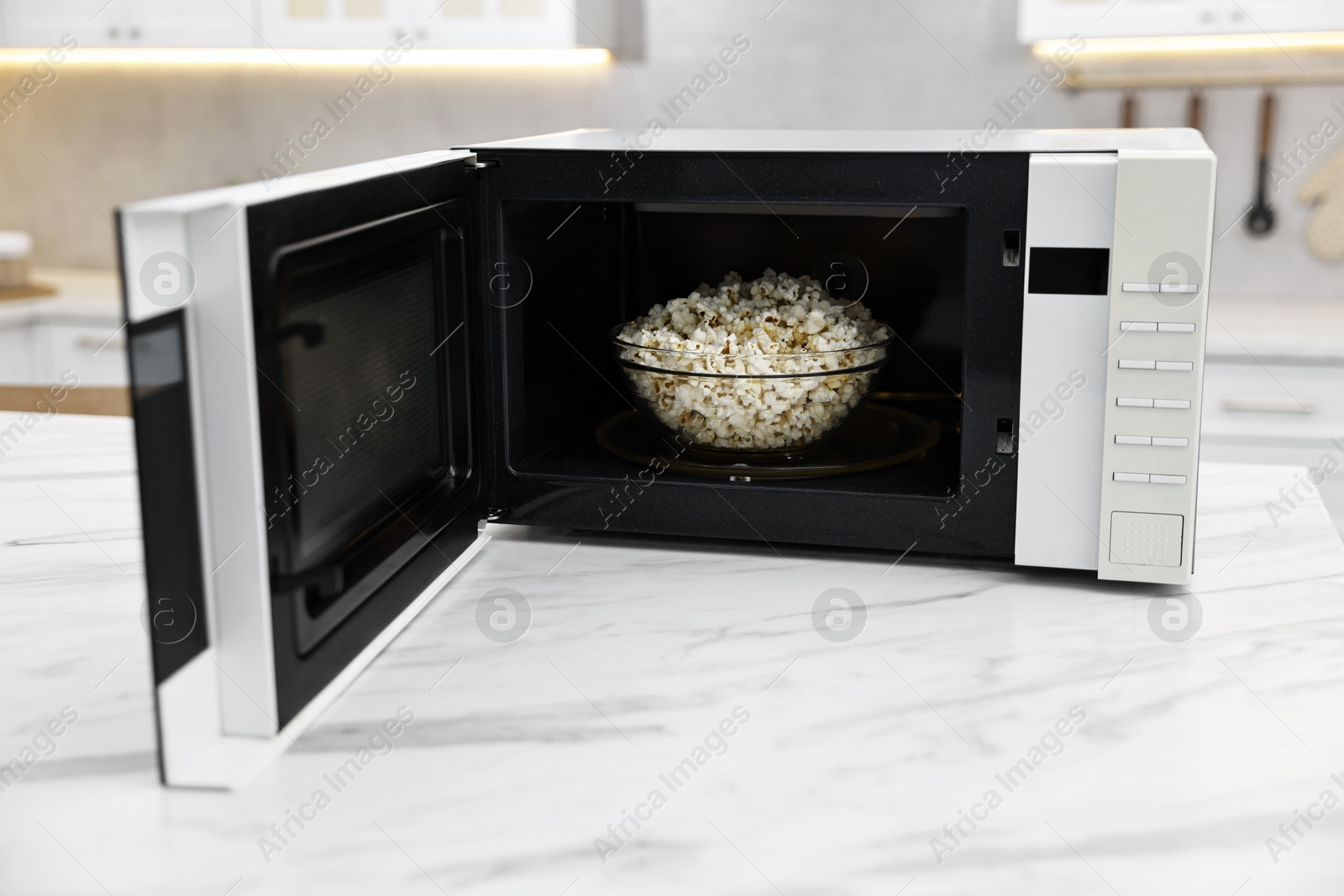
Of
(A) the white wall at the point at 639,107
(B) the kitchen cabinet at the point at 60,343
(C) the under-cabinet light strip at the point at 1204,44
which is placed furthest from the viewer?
(B) the kitchen cabinet at the point at 60,343

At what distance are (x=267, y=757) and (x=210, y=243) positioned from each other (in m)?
0.26

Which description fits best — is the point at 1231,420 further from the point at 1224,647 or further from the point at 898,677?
the point at 898,677

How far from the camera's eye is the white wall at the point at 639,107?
208 cm

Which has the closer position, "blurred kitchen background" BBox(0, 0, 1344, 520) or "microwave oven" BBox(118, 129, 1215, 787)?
"microwave oven" BBox(118, 129, 1215, 787)

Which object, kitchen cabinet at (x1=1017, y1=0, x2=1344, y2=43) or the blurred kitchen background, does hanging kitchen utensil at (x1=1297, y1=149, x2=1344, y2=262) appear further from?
kitchen cabinet at (x1=1017, y1=0, x2=1344, y2=43)

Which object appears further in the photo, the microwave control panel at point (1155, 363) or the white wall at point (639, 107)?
the white wall at point (639, 107)

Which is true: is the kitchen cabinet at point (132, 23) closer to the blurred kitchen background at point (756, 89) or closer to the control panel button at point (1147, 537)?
the blurred kitchen background at point (756, 89)

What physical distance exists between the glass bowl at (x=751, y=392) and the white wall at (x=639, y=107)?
133 cm

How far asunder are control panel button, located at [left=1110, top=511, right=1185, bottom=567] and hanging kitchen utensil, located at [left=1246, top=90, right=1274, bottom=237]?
4.85ft

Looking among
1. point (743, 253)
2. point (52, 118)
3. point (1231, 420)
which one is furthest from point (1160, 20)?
point (52, 118)

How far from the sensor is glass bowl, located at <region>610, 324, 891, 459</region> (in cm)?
92

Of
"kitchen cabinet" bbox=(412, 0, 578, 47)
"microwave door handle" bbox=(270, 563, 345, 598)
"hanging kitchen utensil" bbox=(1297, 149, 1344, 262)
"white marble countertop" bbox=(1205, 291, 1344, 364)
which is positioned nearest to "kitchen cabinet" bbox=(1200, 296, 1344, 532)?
"white marble countertop" bbox=(1205, 291, 1344, 364)

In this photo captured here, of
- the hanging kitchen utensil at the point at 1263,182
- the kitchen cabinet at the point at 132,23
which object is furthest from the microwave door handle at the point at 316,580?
the hanging kitchen utensil at the point at 1263,182

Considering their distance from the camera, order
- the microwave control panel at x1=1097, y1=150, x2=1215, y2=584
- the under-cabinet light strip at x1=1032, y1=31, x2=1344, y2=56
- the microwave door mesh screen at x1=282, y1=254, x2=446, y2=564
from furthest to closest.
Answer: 1. the under-cabinet light strip at x1=1032, y1=31, x2=1344, y2=56
2. the microwave control panel at x1=1097, y1=150, x2=1215, y2=584
3. the microwave door mesh screen at x1=282, y1=254, x2=446, y2=564
